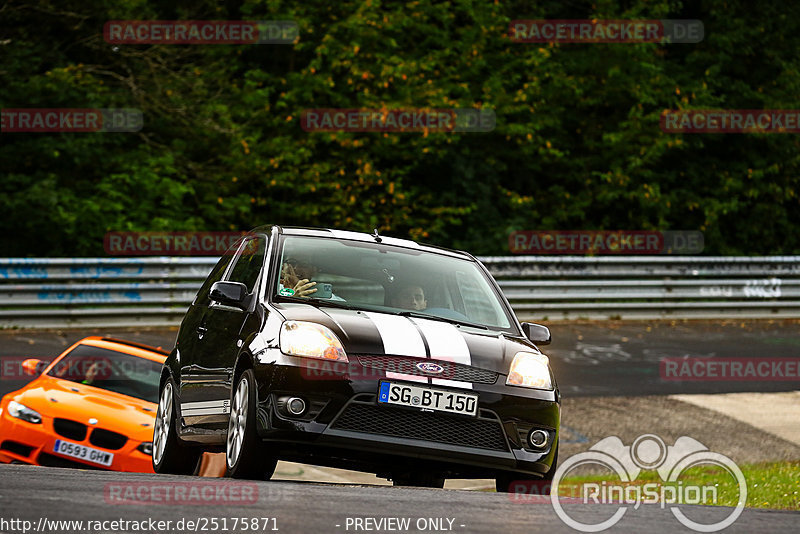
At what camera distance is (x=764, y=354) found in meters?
19.9

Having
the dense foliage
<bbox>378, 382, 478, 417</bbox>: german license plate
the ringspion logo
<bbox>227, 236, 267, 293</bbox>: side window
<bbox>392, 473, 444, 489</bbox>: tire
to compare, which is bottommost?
the ringspion logo

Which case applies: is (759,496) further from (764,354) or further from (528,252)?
(528,252)

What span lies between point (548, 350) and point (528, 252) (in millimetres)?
8688

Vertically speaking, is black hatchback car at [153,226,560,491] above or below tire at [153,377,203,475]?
above

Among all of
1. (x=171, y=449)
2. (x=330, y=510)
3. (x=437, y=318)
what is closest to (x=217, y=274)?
(x=171, y=449)

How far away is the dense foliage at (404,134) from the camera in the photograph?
84.2 ft

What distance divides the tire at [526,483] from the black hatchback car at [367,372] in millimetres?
19

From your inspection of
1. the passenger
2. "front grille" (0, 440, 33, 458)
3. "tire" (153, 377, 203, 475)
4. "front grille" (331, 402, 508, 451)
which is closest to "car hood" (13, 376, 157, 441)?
"front grille" (0, 440, 33, 458)

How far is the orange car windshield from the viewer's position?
1232 cm

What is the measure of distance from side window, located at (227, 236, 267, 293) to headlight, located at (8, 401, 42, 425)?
347cm

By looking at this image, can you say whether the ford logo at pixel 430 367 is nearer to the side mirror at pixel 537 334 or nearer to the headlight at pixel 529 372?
the headlight at pixel 529 372

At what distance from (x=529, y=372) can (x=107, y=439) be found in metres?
5.20

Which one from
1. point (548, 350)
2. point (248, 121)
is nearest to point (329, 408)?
point (548, 350)

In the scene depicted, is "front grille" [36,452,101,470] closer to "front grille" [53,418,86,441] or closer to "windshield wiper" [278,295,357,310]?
"front grille" [53,418,86,441]
